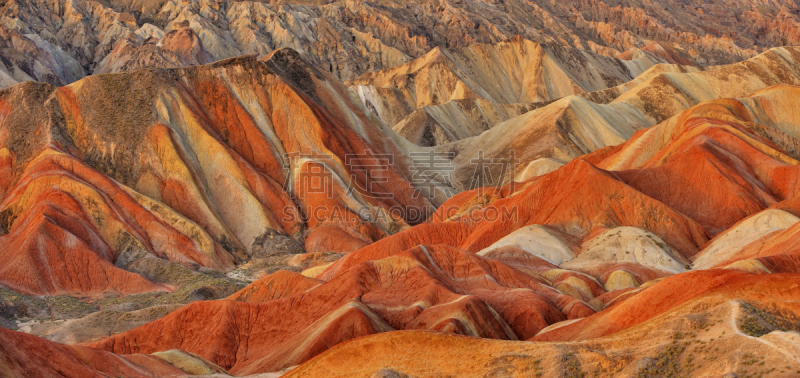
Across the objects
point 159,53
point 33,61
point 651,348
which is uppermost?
point 33,61

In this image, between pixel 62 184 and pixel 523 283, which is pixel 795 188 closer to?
pixel 523 283

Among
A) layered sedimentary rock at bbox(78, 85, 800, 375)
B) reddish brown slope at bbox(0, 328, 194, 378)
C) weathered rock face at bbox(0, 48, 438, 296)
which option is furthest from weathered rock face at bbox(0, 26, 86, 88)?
reddish brown slope at bbox(0, 328, 194, 378)

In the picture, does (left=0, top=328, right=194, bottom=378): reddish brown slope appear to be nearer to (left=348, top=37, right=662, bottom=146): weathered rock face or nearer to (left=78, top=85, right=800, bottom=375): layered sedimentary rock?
(left=78, top=85, right=800, bottom=375): layered sedimentary rock

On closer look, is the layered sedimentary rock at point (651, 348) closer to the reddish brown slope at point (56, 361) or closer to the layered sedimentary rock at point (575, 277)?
the layered sedimentary rock at point (575, 277)

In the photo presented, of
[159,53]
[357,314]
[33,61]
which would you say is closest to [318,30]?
[159,53]

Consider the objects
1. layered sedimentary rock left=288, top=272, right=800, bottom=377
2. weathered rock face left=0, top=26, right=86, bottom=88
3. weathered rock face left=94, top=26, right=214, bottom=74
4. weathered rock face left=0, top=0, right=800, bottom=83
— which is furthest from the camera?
weathered rock face left=0, top=0, right=800, bottom=83

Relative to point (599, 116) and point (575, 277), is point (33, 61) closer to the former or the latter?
point (599, 116)

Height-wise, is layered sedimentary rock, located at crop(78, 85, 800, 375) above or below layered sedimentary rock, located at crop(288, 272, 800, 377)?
below
